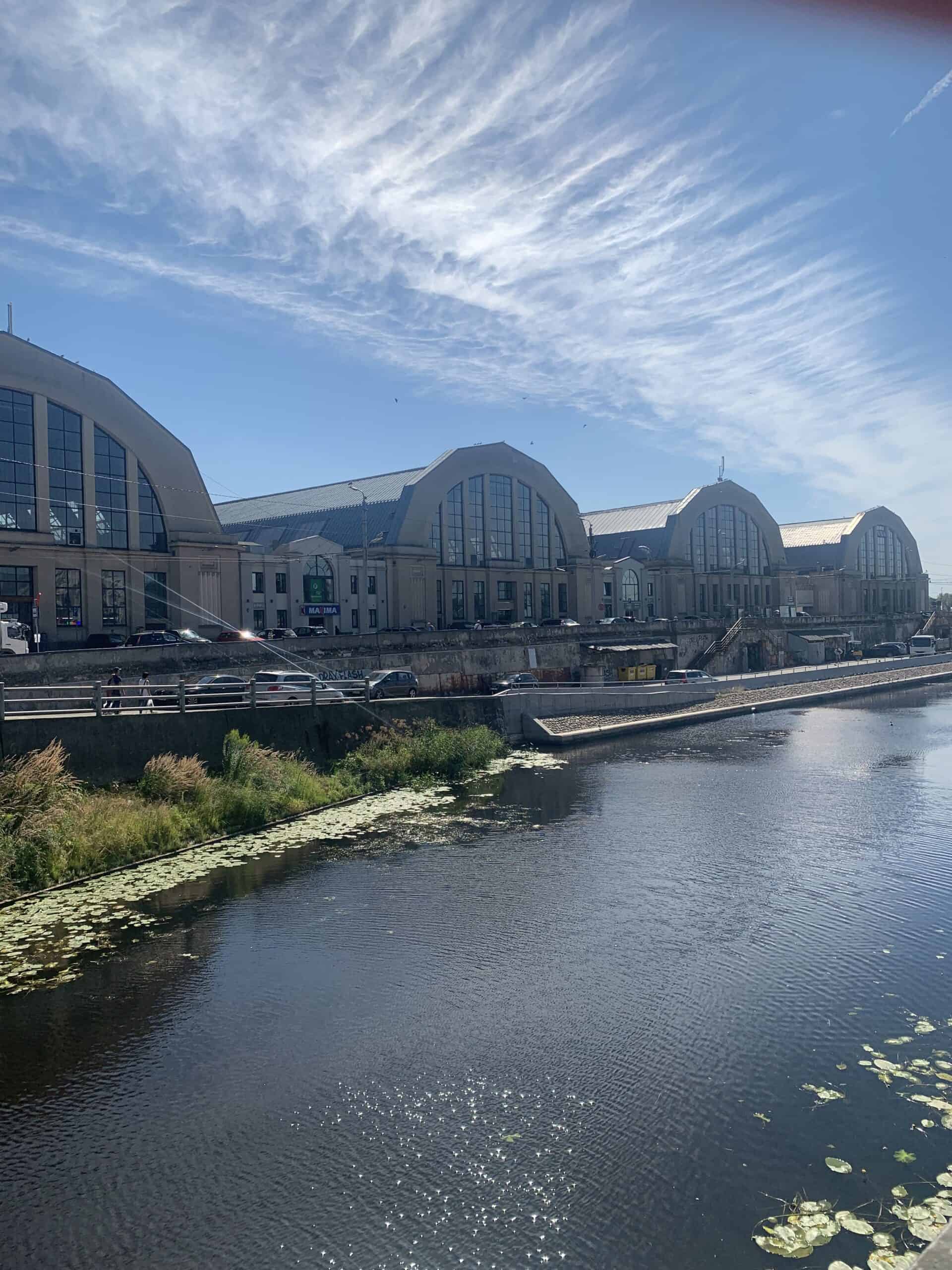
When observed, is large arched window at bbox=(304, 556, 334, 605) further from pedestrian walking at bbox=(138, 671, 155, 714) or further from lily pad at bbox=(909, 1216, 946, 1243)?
lily pad at bbox=(909, 1216, 946, 1243)

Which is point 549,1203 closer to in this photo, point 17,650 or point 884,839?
point 884,839

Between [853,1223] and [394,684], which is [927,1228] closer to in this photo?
[853,1223]

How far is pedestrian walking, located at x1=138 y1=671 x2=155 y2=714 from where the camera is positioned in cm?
2198

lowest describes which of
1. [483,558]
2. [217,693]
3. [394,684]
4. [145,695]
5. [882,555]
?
[394,684]

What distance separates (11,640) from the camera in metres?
33.4

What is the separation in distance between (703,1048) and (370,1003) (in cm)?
446

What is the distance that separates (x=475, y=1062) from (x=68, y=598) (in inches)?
1592

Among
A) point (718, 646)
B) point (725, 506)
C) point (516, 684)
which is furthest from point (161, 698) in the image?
point (725, 506)

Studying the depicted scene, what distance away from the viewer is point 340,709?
28.2 metres

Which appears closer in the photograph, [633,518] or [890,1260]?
[890,1260]

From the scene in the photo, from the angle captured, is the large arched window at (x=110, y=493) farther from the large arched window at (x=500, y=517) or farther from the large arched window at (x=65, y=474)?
the large arched window at (x=500, y=517)

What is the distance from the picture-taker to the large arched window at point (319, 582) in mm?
59531

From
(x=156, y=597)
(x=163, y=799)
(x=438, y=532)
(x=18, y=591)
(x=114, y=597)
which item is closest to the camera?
(x=163, y=799)

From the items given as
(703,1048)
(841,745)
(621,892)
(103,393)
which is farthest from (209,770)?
(103,393)
